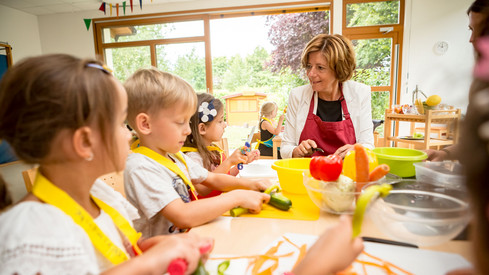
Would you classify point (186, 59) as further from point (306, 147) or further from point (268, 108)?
point (306, 147)

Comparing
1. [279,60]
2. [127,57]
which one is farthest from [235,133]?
[127,57]

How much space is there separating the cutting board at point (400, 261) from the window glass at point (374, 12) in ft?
17.1

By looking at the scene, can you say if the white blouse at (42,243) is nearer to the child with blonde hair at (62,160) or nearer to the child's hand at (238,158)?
the child with blonde hair at (62,160)

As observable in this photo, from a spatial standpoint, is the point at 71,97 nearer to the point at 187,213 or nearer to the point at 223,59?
the point at 187,213

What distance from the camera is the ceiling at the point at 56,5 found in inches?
210

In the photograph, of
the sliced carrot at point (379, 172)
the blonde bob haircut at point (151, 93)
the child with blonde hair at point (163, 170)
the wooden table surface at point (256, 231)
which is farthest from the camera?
the blonde bob haircut at point (151, 93)

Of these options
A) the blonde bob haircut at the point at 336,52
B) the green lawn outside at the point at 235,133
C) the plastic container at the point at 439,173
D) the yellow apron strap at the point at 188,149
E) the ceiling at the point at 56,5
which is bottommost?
the green lawn outside at the point at 235,133

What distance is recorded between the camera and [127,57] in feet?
19.5

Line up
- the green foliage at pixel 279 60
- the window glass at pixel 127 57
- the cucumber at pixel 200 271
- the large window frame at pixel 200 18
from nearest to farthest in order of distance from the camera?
1. the cucumber at pixel 200 271
2. the green foliage at pixel 279 60
3. the large window frame at pixel 200 18
4. the window glass at pixel 127 57

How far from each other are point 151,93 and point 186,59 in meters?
5.01

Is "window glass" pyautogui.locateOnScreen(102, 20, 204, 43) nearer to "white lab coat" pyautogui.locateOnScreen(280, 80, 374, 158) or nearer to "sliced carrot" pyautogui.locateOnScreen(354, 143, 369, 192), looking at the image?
"white lab coat" pyautogui.locateOnScreen(280, 80, 374, 158)

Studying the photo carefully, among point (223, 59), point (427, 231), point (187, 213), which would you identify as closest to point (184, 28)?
point (223, 59)

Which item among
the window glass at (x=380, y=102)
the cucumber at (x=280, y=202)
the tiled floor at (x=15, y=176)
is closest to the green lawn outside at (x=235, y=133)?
the window glass at (x=380, y=102)

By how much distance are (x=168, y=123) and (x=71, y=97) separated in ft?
1.74
